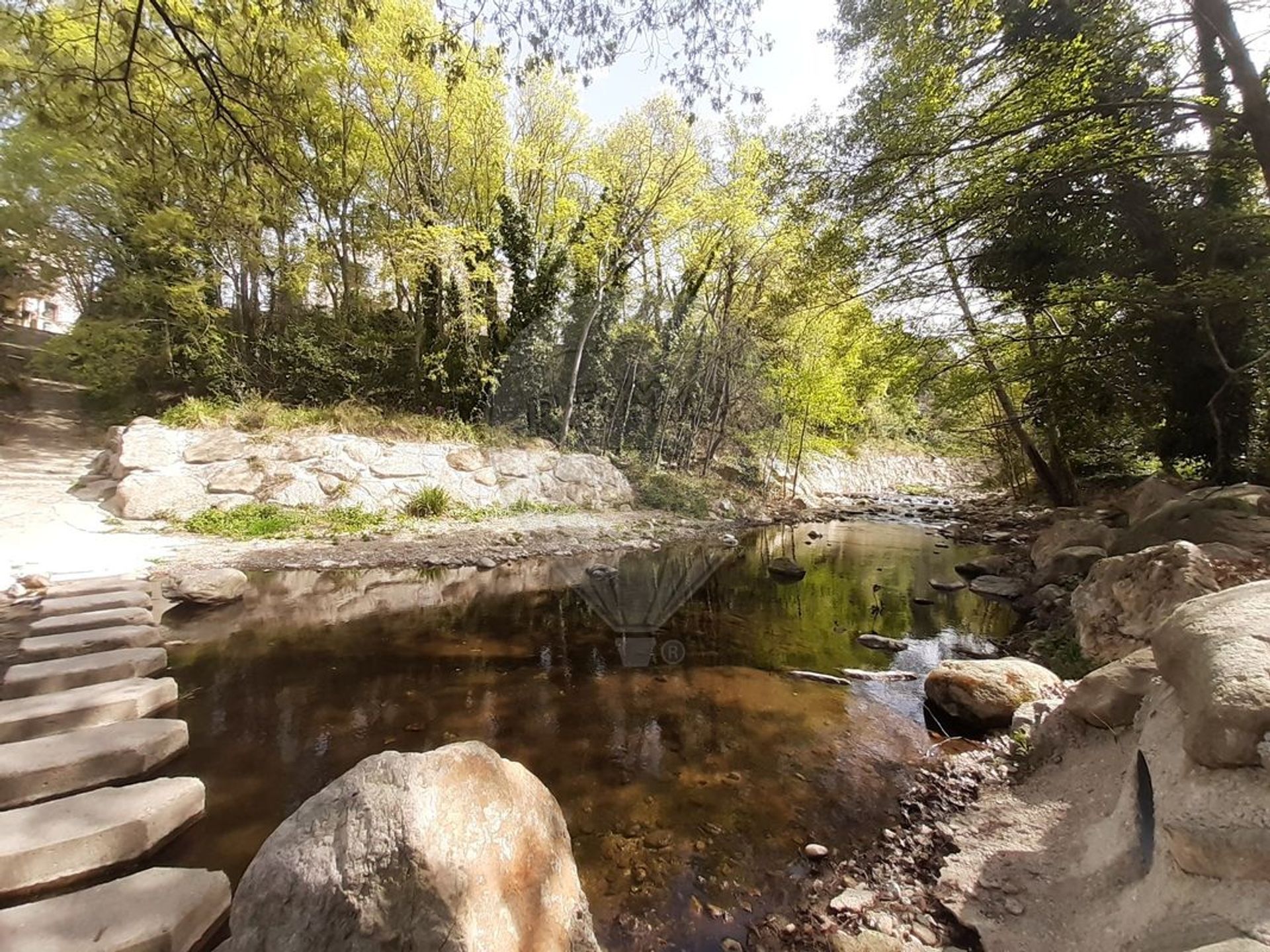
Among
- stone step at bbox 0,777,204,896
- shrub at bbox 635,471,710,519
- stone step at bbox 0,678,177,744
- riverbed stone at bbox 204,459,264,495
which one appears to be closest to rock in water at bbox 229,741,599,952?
stone step at bbox 0,777,204,896

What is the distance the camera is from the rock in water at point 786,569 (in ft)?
29.9

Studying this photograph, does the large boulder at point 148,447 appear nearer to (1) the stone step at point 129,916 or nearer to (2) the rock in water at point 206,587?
(2) the rock in water at point 206,587

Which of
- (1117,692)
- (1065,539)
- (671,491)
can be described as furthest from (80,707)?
(671,491)

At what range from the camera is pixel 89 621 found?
4453 millimetres

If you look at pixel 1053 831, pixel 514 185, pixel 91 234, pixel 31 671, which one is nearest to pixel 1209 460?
pixel 1053 831

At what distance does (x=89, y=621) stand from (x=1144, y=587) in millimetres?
8854

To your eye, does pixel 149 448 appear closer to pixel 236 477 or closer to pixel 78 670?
pixel 236 477

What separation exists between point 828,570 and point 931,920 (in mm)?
7961

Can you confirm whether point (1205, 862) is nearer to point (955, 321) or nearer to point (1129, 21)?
point (1129, 21)

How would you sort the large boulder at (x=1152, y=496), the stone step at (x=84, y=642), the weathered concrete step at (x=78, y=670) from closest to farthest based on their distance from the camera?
the weathered concrete step at (x=78, y=670), the stone step at (x=84, y=642), the large boulder at (x=1152, y=496)

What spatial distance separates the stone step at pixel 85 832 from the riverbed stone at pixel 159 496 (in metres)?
7.56

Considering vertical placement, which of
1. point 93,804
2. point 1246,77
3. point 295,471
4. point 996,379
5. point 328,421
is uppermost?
point 1246,77

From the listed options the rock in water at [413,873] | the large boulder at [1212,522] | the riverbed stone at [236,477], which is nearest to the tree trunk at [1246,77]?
the large boulder at [1212,522]

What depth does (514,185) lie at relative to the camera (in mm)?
14648
